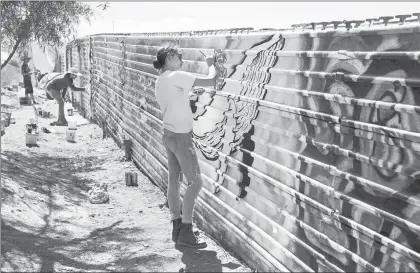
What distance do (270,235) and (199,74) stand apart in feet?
7.26

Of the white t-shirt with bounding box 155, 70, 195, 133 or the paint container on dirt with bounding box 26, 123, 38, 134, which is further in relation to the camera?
the paint container on dirt with bounding box 26, 123, 38, 134

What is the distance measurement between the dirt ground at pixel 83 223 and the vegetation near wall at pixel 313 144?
59 cm

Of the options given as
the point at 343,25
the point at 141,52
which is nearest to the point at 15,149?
the point at 141,52

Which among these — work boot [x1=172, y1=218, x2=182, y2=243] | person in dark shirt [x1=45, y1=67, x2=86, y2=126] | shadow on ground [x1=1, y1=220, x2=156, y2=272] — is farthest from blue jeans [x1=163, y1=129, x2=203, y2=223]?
person in dark shirt [x1=45, y1=67, x2=86, y2=126]

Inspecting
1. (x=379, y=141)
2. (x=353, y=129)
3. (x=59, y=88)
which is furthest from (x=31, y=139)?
(x=379, y=141)

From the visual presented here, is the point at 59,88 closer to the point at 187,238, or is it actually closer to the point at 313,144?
the point at 187,238

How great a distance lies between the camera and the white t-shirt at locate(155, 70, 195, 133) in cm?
488

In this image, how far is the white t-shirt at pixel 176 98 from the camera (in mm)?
4879

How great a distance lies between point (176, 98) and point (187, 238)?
4.79 ft

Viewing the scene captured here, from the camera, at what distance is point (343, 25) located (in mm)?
3279

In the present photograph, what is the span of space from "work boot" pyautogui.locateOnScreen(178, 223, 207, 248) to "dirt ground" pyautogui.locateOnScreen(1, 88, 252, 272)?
Answer: 7 centimetres

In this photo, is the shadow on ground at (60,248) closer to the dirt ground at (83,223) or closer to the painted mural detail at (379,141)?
the dirt ground at (83,223)

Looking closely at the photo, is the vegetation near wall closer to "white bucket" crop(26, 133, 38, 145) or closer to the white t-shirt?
the white t-shirt

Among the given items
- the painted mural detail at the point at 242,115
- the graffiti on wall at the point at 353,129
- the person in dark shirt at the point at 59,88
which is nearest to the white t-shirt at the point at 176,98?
the painted mural detail at the point at 242,115
